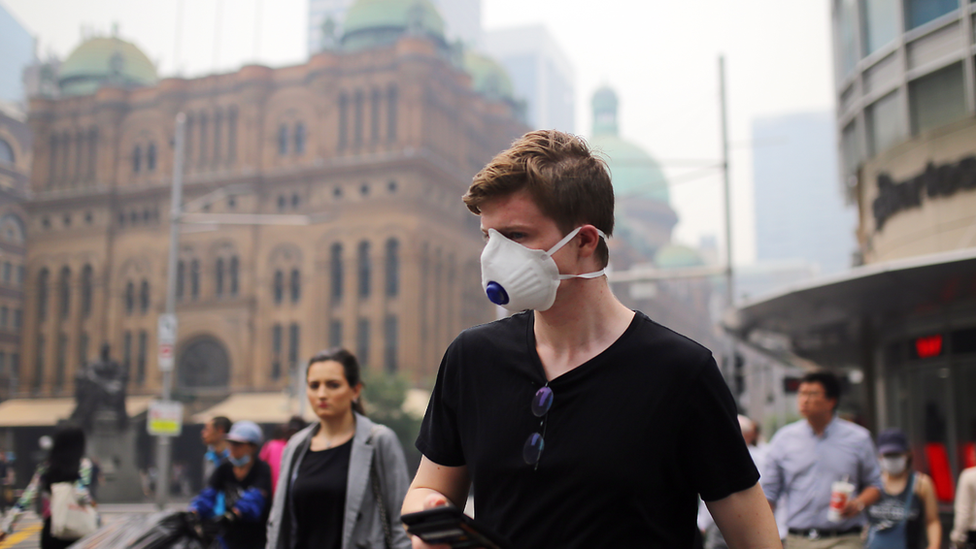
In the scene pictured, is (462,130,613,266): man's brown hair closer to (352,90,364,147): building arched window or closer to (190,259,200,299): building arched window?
(352,90,364,147): building arched window

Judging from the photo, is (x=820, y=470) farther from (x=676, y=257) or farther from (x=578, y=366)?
(x=676, y=257)

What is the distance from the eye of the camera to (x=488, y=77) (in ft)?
246

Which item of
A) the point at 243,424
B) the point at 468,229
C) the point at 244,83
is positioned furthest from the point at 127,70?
the point at 243,424

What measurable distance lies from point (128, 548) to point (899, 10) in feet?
55.4

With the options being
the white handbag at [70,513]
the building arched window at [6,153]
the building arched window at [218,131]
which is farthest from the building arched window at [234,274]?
the white handbag at [70,513]

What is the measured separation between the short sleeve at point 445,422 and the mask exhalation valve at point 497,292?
0.20 metres

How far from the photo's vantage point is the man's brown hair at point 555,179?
224cm

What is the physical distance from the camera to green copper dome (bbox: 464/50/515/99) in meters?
74.5

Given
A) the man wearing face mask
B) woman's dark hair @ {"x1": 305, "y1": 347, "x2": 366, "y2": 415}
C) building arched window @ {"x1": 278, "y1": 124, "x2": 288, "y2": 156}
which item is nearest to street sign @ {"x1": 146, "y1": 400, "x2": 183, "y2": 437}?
woman's dark hair @ {"x1": 305, "y1": 347, "x2": 366, "y2": 415}

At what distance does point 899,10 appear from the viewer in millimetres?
17734

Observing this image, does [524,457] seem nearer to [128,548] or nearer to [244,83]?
[128,548]

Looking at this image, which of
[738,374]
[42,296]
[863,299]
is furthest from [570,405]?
[42,296]

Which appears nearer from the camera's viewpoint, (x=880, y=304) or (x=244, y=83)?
(x=880, y=304)

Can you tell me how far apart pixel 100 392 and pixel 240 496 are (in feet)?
121
